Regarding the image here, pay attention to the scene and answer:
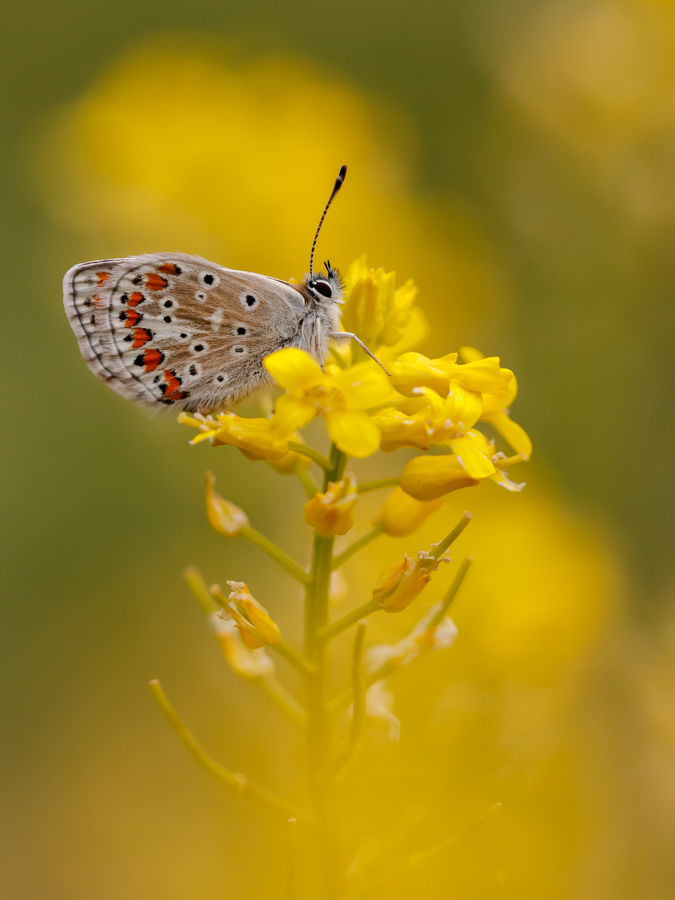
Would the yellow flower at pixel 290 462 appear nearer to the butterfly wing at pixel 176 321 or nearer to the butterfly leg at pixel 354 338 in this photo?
the butterfly leg at pixel 354 338

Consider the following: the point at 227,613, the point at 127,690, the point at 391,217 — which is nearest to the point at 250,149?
the point at 391,217

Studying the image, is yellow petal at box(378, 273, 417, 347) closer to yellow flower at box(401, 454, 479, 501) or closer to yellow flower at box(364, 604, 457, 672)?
yellow flower at box(401, 454, 479, 501)

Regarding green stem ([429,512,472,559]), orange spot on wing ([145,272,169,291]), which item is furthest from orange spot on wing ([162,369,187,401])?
green stem ([429,512,472,559])

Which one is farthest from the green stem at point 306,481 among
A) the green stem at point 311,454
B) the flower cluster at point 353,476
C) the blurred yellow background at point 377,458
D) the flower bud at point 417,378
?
the blurred yellow background at point 377,458

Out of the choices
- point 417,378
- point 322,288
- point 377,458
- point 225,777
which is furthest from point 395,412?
point 377,458

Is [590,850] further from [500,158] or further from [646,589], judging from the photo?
[500,158]

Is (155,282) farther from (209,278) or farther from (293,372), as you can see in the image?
(293,372)
